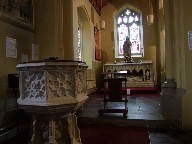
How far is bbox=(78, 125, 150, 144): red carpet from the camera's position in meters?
3.35

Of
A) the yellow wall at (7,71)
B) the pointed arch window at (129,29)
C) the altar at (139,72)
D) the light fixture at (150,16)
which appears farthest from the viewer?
the pointed arch window at (129,29)

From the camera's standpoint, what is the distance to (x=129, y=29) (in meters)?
11.8

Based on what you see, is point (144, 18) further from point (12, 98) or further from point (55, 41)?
point (12, 98)

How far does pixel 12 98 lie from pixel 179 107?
9.47 feet

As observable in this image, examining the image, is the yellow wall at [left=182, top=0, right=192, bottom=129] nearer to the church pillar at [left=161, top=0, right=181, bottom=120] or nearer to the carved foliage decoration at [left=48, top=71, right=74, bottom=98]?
the church pillar at [left=161, top=0, right=181, bottom=120]

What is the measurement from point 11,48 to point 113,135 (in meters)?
2.26

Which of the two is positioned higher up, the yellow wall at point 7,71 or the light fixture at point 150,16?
the light fixture at point 150,16

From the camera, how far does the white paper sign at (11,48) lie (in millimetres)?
Answer: 3844

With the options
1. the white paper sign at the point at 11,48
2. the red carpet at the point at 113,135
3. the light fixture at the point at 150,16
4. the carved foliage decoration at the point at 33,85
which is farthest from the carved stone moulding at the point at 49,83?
the light fixture at the point at 150,16

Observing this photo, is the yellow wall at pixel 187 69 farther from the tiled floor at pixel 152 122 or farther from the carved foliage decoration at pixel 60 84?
the carved foliage decoration at pixel 60 84

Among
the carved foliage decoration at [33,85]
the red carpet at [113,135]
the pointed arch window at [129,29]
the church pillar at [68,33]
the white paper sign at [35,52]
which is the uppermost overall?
the pointed arch window at [129,29]

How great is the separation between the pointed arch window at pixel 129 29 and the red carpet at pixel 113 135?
25.3 ft

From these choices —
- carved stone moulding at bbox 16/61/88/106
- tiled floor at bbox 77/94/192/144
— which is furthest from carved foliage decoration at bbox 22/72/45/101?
tiled floor at bbox 77/94/192/144

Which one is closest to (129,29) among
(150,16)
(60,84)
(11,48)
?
(150,16)
